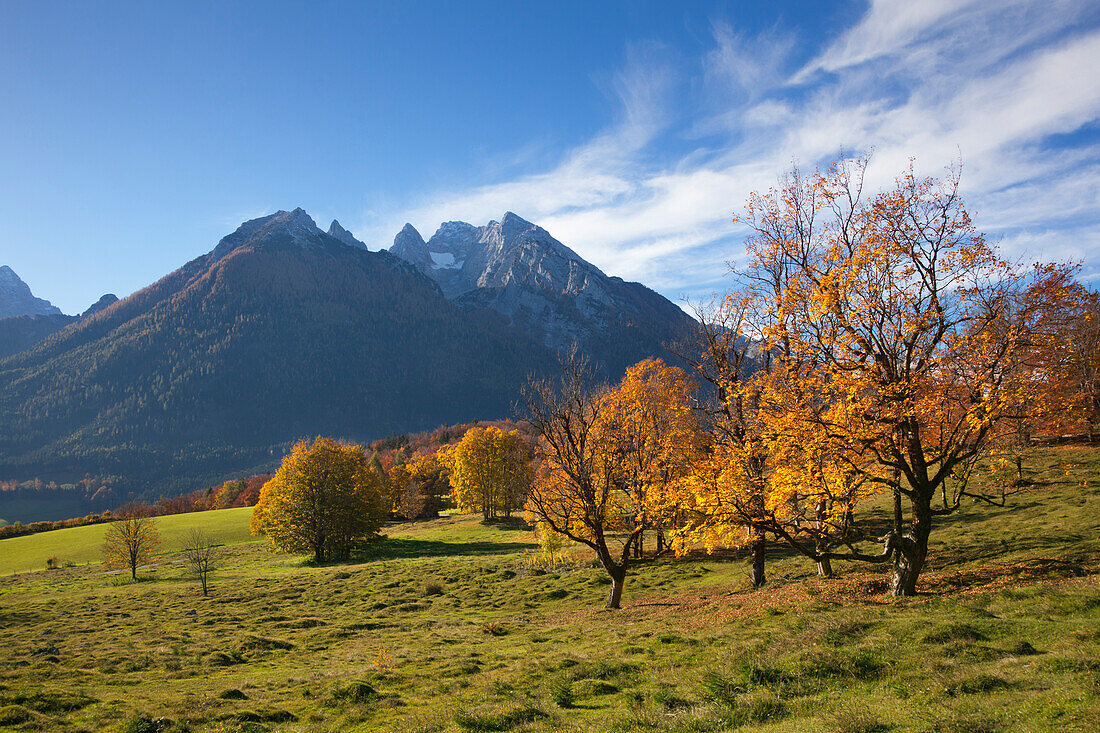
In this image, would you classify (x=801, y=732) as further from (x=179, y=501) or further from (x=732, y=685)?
(x=179, y=501)

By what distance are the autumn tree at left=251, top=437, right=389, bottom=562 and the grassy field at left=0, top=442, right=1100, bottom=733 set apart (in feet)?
A: 70.9

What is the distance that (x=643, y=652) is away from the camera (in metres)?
16.3

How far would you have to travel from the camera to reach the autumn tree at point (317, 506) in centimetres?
5803

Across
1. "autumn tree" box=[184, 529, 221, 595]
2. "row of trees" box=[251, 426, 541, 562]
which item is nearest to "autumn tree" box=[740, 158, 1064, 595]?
"row of trees" box=[251, 426, 541, 562]

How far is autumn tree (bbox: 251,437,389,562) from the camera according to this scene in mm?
58031

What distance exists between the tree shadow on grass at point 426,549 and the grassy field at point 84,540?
3105 centimetres

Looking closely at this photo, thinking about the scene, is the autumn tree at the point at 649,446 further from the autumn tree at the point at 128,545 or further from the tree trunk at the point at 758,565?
the autumn tree at the point at 128,545

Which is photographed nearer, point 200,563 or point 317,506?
point 200,563

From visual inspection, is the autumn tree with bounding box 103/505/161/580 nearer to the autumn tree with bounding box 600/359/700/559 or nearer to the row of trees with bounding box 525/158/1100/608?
the autumn tree with bounding box 600/359/700/559

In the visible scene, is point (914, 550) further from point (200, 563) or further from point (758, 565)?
point (200, 563)

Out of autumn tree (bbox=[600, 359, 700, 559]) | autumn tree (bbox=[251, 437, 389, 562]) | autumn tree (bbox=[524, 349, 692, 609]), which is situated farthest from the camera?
autumn tree (bbox=[251, 437, 389, 562])

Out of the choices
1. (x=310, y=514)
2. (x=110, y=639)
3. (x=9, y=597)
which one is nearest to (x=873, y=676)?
(x=110, y=639)

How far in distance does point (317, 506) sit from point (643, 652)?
51666 mm

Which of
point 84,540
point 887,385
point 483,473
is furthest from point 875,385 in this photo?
point 84,540
